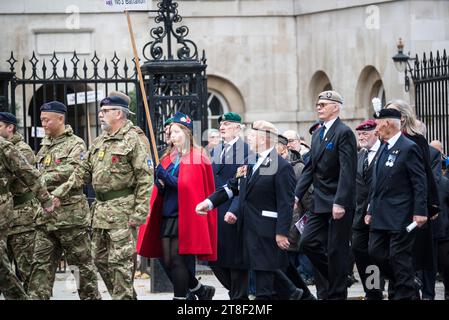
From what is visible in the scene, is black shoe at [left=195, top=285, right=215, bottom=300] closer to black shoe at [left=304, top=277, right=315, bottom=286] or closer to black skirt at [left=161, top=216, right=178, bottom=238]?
black skirt at [left=161, top=216, right=178, bottom=238]

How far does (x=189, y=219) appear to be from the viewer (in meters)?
12.6

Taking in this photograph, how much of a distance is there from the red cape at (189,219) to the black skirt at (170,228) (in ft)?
0.16

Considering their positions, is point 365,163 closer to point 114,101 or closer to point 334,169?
point 334,169

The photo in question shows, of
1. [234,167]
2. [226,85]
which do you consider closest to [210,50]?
[226,85]

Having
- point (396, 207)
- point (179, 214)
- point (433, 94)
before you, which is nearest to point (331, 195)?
point (396, 207)

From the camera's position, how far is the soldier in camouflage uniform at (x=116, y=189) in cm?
1234

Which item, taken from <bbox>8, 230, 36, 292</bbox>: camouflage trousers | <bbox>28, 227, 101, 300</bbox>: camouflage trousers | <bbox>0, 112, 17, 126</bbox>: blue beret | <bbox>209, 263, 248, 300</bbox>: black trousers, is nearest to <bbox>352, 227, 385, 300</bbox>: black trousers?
<bbox>209, 263, 248, 300</bbox>: black trousers

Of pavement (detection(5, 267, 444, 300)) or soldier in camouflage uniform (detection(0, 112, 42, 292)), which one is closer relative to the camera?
soldier in camouflage uniform (detection(0, 112, 42, 292))

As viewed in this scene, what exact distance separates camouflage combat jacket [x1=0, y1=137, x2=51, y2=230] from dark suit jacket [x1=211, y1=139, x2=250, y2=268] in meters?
1.98

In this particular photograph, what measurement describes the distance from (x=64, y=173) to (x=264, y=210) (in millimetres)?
1992

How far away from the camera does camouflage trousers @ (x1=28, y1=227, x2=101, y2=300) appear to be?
12688 mm

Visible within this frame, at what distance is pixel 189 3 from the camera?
30.7 metres
